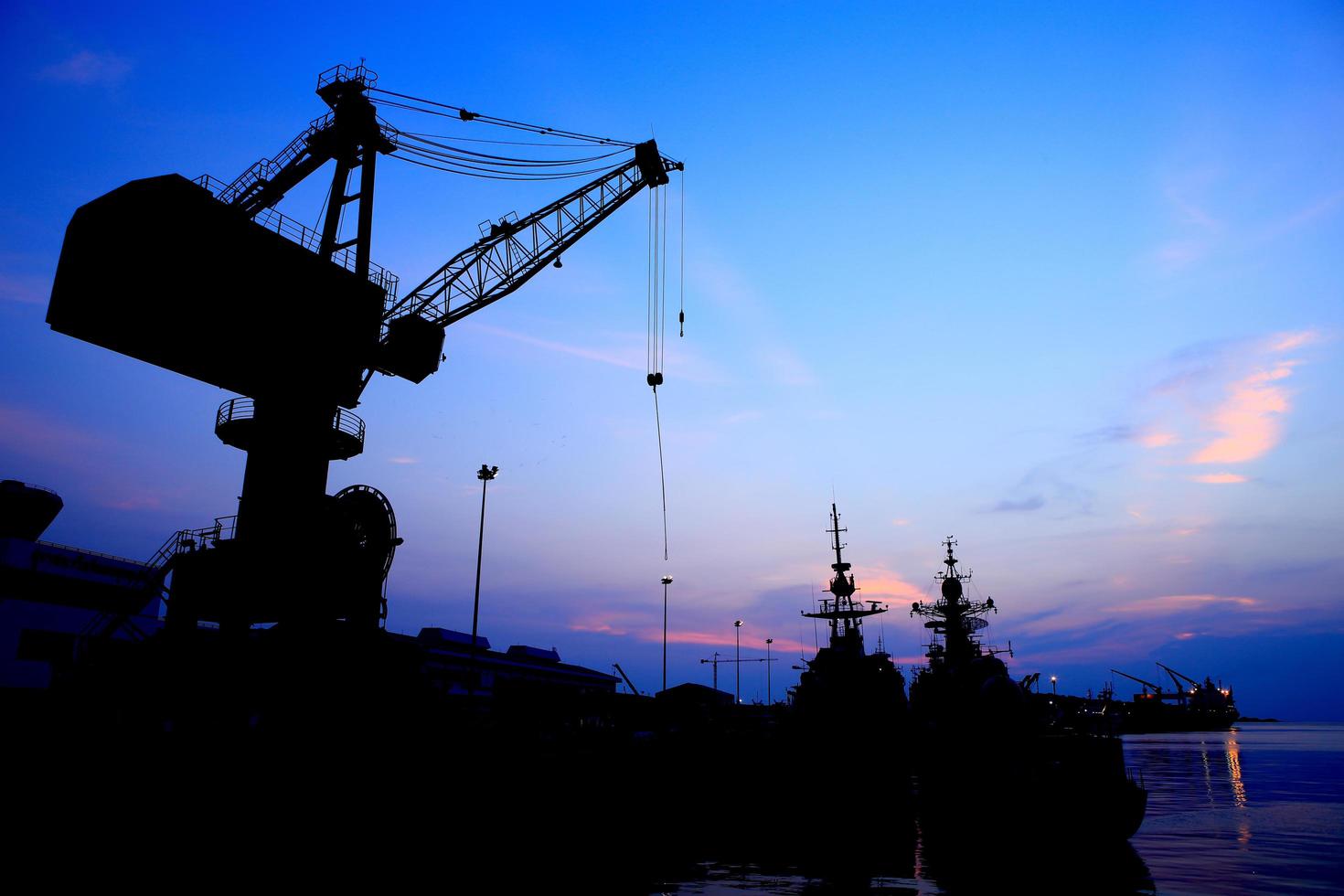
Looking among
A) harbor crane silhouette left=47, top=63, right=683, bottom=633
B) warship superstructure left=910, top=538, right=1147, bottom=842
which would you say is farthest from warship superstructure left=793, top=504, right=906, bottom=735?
harbor crane silhouette left=47, top=63, right=683, bottom=633

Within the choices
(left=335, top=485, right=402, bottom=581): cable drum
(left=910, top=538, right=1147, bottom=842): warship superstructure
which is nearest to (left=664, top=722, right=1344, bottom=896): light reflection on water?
(left=910, top=538, right=1147, bottom=842): warship superstructure

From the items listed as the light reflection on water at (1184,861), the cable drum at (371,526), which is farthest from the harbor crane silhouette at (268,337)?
the light reflection on water at (1184,861)

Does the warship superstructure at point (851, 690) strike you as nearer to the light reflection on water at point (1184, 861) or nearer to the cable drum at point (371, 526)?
the light reflection on water at point (1184, 861)

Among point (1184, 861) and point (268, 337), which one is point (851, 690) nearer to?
point (1184, 861)

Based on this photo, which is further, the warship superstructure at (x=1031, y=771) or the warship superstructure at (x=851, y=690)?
the warship superstructure at (x=851, y=690)

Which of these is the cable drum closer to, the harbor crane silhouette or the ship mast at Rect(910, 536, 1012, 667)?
the harbor crane silhouette

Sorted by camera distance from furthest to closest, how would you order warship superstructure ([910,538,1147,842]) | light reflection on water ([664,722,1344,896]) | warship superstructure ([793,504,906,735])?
warship superstructure ([793,504,906,735]) < warship superstructure ([910,538,1147,842]) < light reflection on water ([664,722,1344,896])

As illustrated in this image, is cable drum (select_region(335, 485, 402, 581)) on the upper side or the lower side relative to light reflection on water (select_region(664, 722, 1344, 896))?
upper

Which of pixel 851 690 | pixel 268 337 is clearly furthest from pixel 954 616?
pixel 268 337

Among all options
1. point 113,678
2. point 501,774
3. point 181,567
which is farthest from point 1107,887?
point 181,567

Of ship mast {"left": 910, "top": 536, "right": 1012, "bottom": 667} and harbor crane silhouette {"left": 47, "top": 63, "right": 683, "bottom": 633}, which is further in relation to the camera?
ship mast {"left": 910, "top": 536, "right": 1012, "bottom": 667}

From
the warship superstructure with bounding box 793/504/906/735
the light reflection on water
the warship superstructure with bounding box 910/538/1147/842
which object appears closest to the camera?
the light reflection on water

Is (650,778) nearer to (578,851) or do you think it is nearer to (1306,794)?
(578,851)

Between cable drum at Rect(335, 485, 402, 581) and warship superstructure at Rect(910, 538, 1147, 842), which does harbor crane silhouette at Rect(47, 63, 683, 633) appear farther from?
warship superstructure at Rect(910, 538, 1147, 842)
